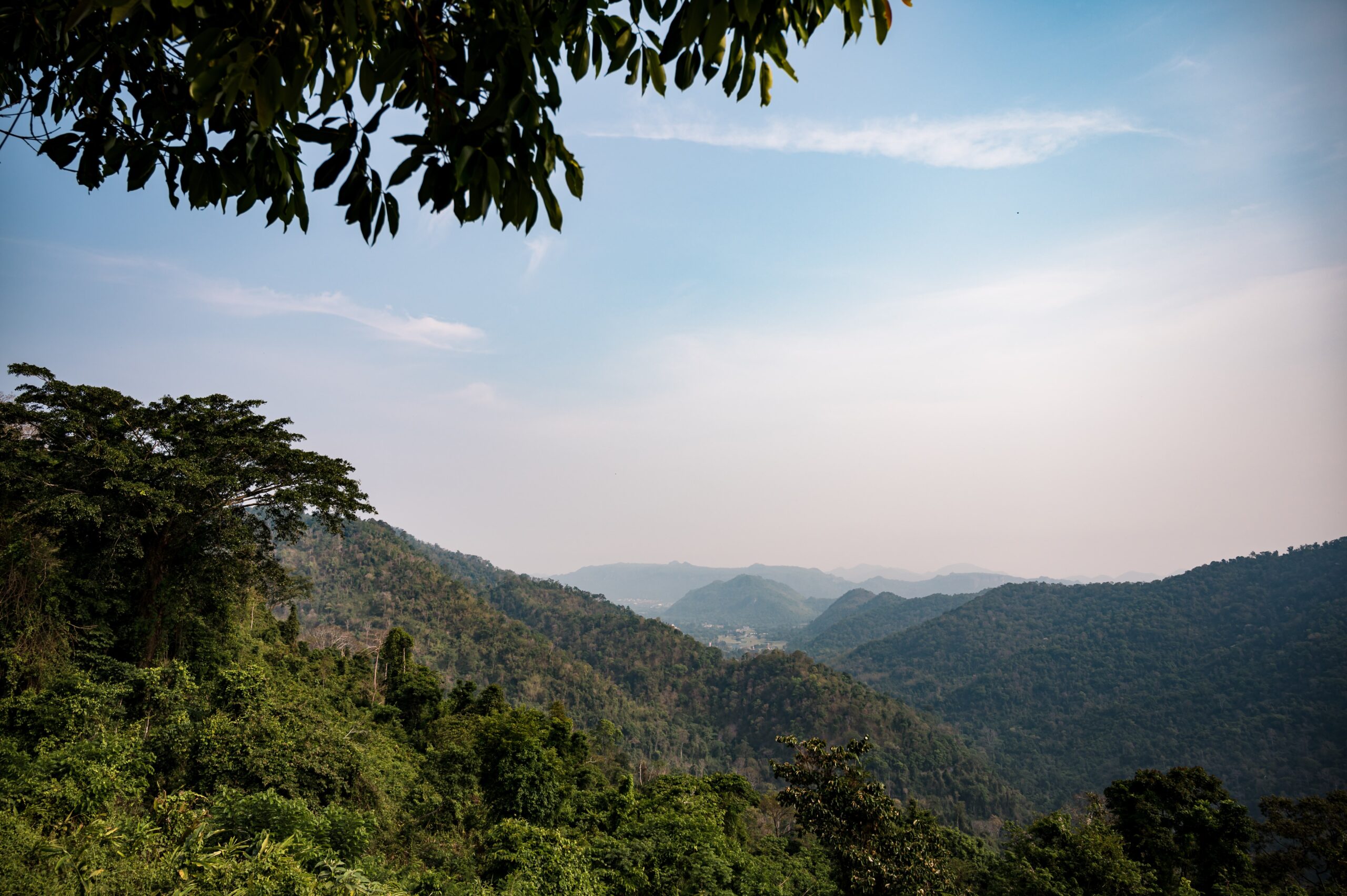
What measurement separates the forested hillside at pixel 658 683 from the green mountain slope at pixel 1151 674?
547 inches

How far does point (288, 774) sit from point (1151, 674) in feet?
405

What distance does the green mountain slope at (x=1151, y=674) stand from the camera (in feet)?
227

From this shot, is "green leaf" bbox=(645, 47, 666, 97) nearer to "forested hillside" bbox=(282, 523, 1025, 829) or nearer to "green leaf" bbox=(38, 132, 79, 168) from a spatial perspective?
"green leaf" bbox=(38, 132, 79, 168)

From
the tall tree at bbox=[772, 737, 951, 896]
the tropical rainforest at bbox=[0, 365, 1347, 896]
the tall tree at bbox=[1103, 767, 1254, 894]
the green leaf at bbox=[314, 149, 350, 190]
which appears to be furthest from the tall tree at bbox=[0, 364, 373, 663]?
the tall tree at bbox=[1103, 767, 1254, 894]

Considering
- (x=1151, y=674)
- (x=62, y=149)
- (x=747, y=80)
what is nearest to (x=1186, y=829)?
(x=747, y=80)

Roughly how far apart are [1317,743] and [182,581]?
102607mm

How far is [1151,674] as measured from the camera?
9575 cm

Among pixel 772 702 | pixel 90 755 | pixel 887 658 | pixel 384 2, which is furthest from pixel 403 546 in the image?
pixel 887 658

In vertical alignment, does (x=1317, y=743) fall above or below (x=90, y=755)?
below

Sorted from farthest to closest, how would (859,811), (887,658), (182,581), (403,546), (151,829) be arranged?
(887,658) → (403,546) → (182,581) → (859,811) → (151,829)

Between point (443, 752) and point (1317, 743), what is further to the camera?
point (1317, 743)

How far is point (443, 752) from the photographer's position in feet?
61.2

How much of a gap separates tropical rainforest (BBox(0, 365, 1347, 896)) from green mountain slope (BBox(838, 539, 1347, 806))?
63.0 meters

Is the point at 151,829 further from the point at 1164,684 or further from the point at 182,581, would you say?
the point at 1164,684
